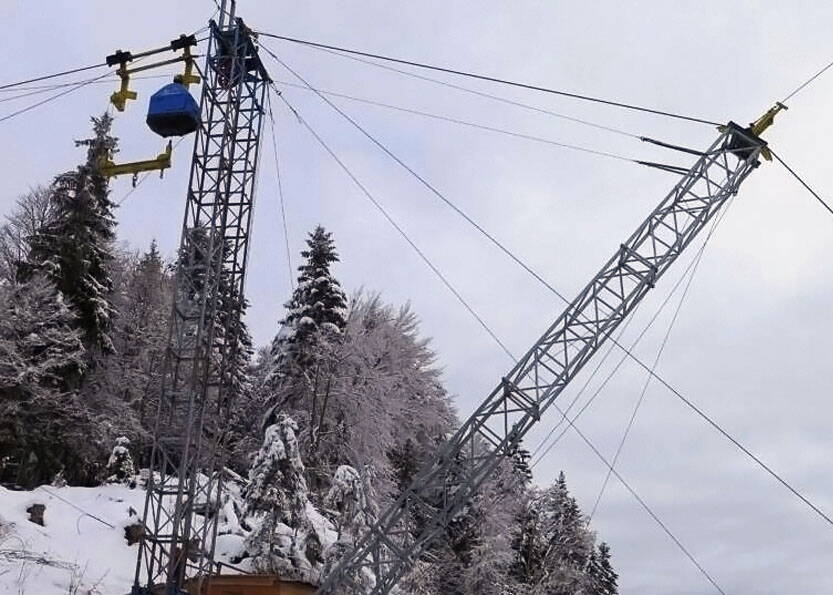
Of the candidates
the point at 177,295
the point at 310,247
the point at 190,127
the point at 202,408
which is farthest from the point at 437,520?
the point at 310,247

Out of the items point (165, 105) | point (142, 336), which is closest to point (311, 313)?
point (142, 336)

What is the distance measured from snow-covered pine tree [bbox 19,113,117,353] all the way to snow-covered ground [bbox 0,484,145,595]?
8.85 m

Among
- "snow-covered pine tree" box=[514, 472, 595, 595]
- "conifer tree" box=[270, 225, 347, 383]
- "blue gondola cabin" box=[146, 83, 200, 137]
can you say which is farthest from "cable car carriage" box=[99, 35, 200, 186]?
"snow-covered pine tree" box=[514, 472, 595, 595]

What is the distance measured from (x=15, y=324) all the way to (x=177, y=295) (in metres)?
15.5

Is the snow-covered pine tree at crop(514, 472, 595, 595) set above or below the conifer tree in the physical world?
below

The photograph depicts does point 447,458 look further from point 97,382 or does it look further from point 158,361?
point 158,361

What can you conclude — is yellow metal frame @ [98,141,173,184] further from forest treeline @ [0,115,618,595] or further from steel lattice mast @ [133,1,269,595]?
forest treeline @ [0,115,618,595]

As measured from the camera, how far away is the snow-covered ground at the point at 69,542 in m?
23.8

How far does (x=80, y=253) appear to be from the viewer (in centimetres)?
3869

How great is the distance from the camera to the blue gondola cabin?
23.4m

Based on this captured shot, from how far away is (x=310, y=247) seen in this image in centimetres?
4353

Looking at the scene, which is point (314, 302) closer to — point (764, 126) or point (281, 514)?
point (281, 514)

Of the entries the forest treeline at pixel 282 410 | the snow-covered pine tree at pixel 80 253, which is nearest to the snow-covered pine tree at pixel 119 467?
the forest treeline at pixel 282 410

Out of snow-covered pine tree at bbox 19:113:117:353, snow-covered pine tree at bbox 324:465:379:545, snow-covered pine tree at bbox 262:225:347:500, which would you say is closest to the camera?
snow-covered pine tree at bbox 324:465:379:545
